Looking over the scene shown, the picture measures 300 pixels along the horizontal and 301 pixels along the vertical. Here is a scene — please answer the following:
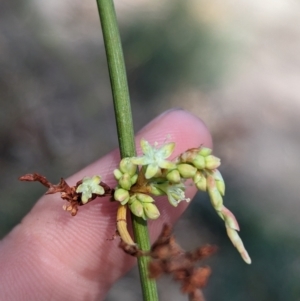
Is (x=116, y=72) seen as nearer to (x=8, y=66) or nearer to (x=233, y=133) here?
(x=233, y=133)

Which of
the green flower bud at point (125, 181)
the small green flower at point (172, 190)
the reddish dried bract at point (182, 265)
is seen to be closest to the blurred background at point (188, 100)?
the small green flower at point (172, 190)

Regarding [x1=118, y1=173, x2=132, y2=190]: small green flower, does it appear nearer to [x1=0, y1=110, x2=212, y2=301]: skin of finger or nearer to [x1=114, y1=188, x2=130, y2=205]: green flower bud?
[x1=114, y1=188, x2=130, y2=205]: green flower bud

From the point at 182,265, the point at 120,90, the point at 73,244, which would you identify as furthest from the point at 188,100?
the point at 182,265

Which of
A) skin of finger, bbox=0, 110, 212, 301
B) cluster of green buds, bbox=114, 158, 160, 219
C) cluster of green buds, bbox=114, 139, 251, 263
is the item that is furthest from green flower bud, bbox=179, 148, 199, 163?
skin of finger, bbox=0, 110, 212, 301

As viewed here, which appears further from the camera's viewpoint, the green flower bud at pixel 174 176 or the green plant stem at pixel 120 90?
the green plant stem at pixel 120 90

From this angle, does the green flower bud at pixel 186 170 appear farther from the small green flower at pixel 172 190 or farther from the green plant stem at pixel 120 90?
the green plant stem at pixel 120 90

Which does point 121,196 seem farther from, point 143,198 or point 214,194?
point 214,194
